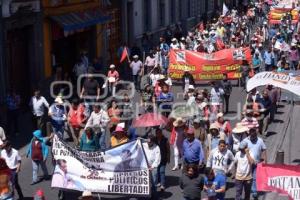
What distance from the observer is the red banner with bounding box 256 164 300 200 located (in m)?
11.4

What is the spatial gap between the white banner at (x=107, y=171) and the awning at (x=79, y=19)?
11569 mm

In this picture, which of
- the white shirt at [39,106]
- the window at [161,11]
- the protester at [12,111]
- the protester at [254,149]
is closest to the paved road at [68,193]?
the protester at [254,149]

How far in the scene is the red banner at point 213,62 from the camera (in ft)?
85.8

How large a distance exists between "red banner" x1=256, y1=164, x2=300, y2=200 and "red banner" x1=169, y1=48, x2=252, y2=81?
14.4m

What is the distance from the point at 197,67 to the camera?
2631cm

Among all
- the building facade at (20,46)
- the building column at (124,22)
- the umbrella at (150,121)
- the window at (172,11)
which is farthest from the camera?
the window at (172,11)

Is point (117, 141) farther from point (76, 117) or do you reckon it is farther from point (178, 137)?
point (76, 117)

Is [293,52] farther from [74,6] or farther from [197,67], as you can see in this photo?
[74,6]

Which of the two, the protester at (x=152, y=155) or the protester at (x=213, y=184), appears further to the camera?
the protester at (x=152, y=155)

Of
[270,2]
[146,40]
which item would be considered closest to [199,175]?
[146,40]

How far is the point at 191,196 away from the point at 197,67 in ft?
48.3

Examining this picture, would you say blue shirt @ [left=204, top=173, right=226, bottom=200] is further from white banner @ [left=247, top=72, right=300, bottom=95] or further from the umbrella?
white banner @ [left=247, top=72, right=300, bottom=95]

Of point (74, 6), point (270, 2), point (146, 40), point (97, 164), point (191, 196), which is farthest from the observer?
point (270, 2)

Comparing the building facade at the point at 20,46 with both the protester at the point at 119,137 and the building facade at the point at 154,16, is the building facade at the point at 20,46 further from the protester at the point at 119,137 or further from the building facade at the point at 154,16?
the building facade at the point at 154,16
